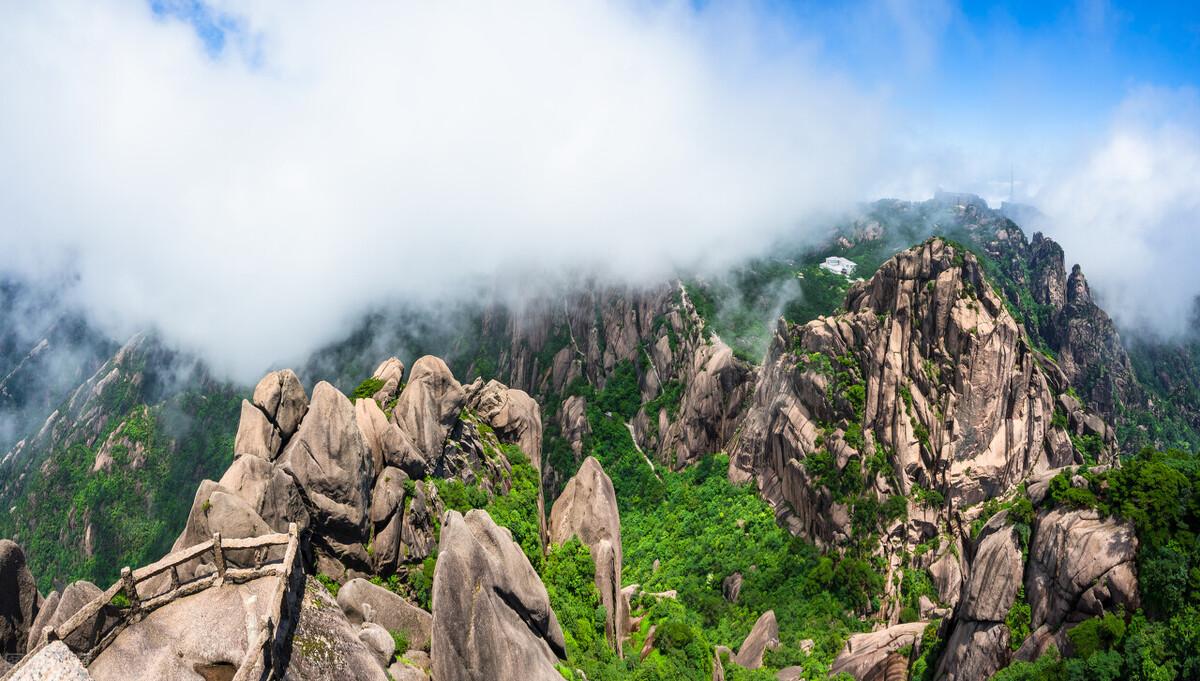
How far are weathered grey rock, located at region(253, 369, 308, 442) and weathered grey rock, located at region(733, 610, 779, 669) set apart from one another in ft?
145

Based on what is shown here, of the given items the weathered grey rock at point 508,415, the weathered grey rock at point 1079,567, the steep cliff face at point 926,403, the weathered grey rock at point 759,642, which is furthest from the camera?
the steep cliff face at point 926,403

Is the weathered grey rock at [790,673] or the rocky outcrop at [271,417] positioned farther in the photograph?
the weathered grey rock at [790,673]

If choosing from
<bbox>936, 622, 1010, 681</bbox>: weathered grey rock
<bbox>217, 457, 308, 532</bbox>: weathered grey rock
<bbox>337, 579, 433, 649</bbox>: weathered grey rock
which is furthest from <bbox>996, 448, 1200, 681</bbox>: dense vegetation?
<bbox>217, 457, 308, 532</bbox>: weathered grey rock

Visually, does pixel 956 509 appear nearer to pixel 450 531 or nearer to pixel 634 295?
pixel 450 531

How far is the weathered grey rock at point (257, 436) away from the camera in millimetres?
40906

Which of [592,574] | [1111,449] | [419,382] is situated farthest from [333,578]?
[1111,449]

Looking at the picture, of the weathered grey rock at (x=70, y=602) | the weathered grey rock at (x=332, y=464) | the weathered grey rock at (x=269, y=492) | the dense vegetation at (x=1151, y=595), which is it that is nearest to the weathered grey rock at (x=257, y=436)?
the weathered grey rock at (x=332, y=464)

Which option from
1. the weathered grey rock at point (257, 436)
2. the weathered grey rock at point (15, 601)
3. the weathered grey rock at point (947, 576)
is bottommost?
the weathered grey rock at point (15, 601)

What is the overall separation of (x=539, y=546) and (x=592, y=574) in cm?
449

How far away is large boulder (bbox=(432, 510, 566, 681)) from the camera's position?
101 feet

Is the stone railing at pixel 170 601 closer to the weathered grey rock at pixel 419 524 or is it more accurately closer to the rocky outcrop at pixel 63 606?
the rocky outcrop at pixel 63 606

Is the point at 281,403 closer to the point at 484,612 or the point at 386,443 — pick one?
the point at 386,443

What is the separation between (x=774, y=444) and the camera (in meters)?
87.9

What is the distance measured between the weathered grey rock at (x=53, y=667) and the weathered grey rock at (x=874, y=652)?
49.7 m
